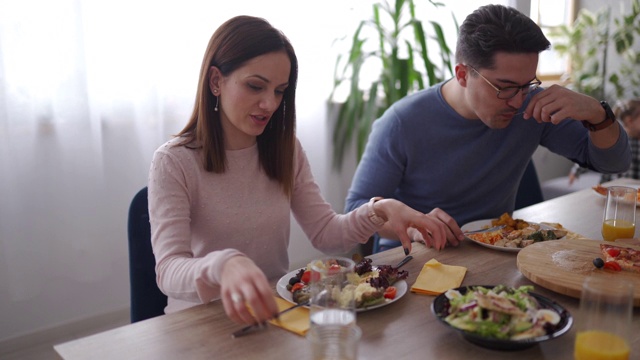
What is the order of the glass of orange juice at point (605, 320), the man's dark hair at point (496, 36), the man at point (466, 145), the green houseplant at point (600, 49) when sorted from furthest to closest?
1. the green houseplant at point (600, 49)
2. the man at point (466, 145)
3. the man's dark hair at point (496, 36)
4. the glass of orange juice at point (605, 320)

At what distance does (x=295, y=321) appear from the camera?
112cm

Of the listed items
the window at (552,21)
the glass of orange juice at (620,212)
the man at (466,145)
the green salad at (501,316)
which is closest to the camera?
the green salad at (501,316)

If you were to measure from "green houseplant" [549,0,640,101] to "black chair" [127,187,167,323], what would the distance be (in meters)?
4.11

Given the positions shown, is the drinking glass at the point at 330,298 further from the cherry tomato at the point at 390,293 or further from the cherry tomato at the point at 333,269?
the cherry tomato at the point at 390,293

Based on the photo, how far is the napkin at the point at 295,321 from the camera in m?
1.08

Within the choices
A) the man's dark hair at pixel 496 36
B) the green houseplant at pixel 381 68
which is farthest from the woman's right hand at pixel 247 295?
the green houseplant at pixel 381 68

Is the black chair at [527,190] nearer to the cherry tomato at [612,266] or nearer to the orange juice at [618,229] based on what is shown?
the orange juice at [618,229]

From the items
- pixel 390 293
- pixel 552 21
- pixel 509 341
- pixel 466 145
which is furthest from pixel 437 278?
pixel 552 21

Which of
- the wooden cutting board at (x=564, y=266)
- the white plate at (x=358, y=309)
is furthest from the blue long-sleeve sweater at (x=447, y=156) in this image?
the white plate at (x=358, y=309)

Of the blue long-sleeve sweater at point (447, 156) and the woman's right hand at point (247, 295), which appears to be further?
the blue long-sleeve sweater at point (447, 156)

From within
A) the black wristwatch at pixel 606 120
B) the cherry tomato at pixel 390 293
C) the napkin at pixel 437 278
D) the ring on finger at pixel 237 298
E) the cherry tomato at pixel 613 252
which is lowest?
the napkin at pixel 437 278

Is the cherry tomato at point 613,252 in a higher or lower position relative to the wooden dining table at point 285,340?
higher

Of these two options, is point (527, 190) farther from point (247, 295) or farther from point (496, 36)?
point (247, 295)

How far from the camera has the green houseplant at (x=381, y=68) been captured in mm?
3207
